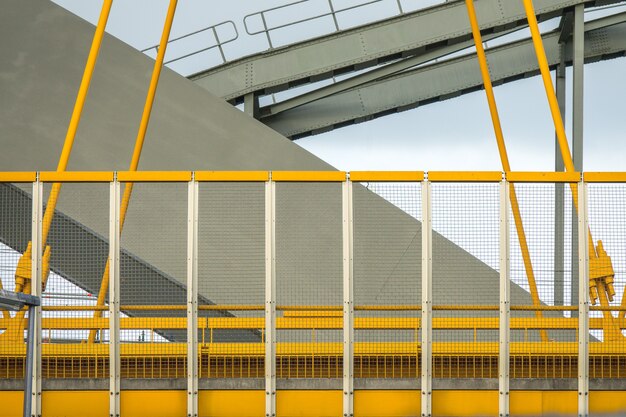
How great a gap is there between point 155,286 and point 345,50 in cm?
1072

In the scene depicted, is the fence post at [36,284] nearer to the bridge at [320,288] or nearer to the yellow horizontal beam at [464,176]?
the bridge at [320,288]

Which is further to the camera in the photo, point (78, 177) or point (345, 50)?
point (345, 50)

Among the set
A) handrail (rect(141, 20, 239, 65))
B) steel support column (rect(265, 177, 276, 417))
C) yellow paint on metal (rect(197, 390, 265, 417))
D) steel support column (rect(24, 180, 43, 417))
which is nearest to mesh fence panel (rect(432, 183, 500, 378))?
steel support column (rect(265, 177, 276, 417))

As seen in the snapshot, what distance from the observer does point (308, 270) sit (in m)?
11.4

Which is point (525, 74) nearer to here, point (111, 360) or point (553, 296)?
point (553, 296)

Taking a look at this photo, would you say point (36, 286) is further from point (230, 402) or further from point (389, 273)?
point (389, 273)

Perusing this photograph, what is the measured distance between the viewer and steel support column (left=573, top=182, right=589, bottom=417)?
11.3m

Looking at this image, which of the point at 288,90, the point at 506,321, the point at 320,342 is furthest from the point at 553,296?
the point at 288,90

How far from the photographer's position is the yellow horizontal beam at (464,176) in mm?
11266

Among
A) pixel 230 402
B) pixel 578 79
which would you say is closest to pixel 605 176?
pixel 230 402

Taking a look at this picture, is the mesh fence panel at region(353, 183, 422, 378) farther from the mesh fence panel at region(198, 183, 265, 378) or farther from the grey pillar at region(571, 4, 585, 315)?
the grey pillar at region(571, 4, 585, 315)

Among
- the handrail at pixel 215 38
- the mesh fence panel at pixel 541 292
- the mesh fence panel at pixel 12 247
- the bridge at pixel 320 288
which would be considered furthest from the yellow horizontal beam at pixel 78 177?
the handrail at pixel 215 38

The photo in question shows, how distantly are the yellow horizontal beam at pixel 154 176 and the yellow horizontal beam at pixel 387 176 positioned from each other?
1633 mm

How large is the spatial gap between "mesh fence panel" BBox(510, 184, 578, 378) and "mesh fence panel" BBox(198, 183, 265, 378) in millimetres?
2454
